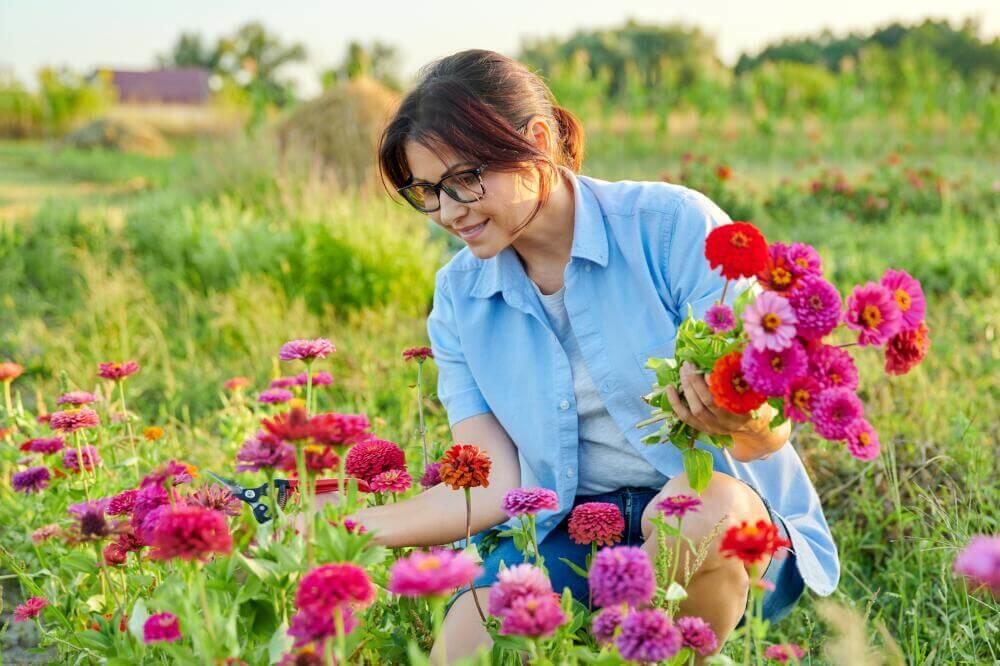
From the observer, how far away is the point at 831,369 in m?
1.18

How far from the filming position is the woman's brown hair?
1906 mm

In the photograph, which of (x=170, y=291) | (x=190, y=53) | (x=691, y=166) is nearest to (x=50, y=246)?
(x=170, y=291)

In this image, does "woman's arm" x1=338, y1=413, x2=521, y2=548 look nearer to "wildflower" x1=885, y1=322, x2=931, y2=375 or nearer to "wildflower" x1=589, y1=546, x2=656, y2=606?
"wildflower" x1=589, y1=546, x2=656, y2=606

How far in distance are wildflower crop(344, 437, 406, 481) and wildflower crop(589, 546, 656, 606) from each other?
0.64m

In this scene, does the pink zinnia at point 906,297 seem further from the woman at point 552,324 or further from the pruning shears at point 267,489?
the pruning shears at point 267,489

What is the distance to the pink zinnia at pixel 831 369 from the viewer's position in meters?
1.17

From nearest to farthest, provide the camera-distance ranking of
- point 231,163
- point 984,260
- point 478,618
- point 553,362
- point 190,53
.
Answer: point 478,618 < point 553,362 < point 984,260 < point 231,163 < point 190,53

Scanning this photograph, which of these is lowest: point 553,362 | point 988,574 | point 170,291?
point 170,291

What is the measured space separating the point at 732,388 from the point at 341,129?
8653 millimetres

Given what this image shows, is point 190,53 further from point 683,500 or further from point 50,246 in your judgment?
point 683,500

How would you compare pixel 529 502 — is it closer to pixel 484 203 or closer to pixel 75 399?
pixel 484 203

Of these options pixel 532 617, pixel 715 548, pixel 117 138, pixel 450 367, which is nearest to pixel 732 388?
pixel 532 617

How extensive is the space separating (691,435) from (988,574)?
0.67 meters

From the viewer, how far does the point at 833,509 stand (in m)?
2.78
